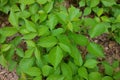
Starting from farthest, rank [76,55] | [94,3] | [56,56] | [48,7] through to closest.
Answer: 1. [94,3]
2. [48,7]
3. [76,55]
4. [56,56]

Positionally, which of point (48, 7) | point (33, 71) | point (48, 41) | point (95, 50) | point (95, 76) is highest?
point (48, 7)

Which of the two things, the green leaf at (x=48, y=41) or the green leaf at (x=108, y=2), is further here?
the green leaf at (x=108, y=2)

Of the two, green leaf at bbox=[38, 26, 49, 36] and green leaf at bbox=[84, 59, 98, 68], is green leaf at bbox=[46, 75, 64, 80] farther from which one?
green leaf at bbox=[38, 26, 49, 36]

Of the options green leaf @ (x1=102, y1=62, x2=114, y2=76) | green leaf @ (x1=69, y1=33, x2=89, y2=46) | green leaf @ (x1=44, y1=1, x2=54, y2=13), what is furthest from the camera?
green leaf @ (x1=44, y1=1, x2=54, y2=13)

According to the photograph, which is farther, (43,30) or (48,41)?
(43,30)

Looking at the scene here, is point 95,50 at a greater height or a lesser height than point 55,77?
greater

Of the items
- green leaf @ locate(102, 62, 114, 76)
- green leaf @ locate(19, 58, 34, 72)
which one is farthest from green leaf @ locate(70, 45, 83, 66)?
green leaf @ locate(19, 58, 34, 72)

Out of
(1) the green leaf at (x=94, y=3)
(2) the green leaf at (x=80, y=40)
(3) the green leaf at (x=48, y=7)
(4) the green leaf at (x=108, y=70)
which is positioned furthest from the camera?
(1) the green leaf at (x=94, y=3)

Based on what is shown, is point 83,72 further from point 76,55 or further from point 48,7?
point 48,7

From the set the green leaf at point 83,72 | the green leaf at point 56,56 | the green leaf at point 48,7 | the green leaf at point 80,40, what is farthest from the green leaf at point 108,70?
the green leaf at point 48,7

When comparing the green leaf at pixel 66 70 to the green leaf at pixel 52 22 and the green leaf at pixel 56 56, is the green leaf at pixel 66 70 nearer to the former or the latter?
the green leaf at pixel 56 56

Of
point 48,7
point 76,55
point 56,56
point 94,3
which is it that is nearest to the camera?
point 56,56

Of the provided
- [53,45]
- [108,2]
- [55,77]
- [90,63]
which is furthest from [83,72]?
[108,2]
